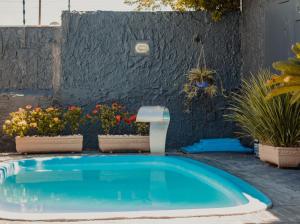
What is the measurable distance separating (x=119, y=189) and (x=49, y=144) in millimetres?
3230

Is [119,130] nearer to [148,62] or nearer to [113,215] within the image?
[148,62]

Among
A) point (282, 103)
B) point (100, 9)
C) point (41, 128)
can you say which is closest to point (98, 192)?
point (282, 103)

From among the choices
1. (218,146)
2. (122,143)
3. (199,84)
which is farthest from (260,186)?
(199,84)

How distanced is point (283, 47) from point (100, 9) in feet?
12.1

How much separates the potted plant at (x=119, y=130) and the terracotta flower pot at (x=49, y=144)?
1.47ft

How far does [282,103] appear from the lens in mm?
7289

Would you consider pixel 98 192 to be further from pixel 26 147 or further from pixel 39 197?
pixel 26 147

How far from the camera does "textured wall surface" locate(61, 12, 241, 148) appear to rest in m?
9.95

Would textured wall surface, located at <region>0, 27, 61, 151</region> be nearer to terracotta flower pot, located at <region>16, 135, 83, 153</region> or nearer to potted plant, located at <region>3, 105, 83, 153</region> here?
potted plant, located at <region>3, 105, 83, 153</region>

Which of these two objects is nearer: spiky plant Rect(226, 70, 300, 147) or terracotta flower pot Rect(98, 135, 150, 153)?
spiky plant Rect(226, 70, 300, 147)

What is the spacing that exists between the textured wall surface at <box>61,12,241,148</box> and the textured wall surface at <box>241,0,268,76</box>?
667 millimetres

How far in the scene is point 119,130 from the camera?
987 cm

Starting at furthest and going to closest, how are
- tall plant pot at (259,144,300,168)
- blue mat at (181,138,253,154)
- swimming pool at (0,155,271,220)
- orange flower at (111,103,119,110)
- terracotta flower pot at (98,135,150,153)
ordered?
orange flower at (111,103,119,110) < blue mat at (181,138,253,154) < terracotta flower pot at (98,135,150,153) < tall plant pot at (259,144,300,168) < swimming pool at (0,155,271,220)

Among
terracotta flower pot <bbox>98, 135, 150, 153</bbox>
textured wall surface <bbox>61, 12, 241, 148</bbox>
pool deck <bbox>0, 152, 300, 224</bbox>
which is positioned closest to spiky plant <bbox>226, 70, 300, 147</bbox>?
pool deck <bbox>0, 152, 300, 224</bbox>
